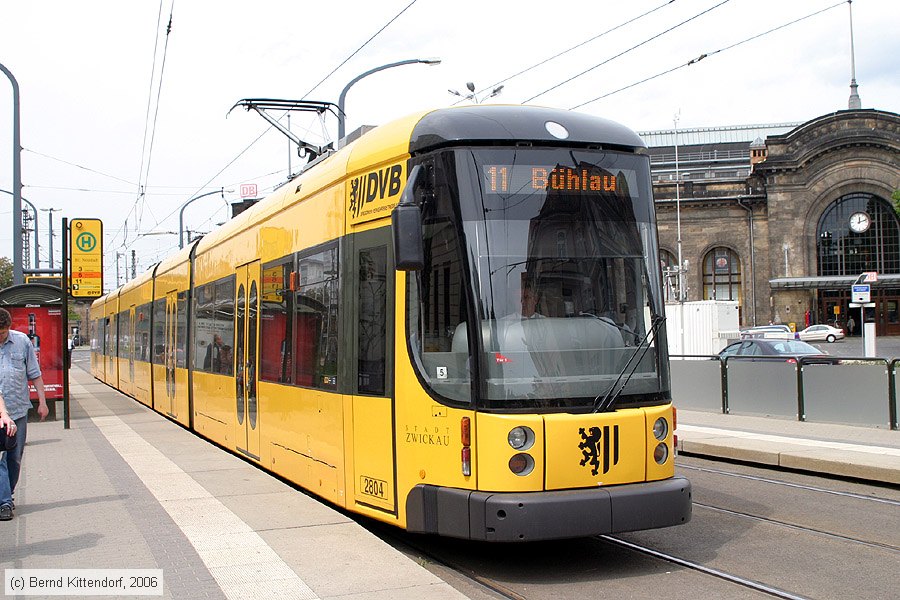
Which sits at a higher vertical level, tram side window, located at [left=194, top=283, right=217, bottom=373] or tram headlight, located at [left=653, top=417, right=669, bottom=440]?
tram side window, located at [left=194, top=283, right=217, bottom=373]

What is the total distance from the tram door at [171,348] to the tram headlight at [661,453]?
41.0 feet

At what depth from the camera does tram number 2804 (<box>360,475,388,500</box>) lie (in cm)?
758

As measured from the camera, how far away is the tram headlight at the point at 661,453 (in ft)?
23.2

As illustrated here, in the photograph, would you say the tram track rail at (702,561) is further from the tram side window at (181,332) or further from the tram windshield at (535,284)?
the tram side window at (181,332)

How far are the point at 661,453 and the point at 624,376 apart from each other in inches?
26.5

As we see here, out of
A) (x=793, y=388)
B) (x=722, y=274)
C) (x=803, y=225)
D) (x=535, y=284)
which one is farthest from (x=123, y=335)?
(x=803, y=225)

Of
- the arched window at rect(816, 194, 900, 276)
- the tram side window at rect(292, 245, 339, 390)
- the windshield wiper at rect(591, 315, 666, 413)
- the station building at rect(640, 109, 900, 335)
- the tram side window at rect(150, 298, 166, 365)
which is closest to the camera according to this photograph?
the windshield wiper at rect(591, 315, 666, 413)

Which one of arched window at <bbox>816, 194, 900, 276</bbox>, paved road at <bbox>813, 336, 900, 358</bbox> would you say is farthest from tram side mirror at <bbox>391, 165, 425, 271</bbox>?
arched window at <bbox>816, 194, 900, 276</bbox>

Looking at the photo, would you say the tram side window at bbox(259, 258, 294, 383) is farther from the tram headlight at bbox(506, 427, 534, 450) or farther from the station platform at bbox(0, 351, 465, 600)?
the tram headlight at bbox(506, 427, 534, 450)

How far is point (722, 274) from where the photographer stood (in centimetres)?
6775

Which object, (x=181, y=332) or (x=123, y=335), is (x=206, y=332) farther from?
(x=123, y=335)

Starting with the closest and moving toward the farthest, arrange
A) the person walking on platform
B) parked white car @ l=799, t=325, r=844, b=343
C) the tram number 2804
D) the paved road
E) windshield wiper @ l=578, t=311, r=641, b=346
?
windshield wiper @ l=578, t=311, r=641, b=346, the tram number 2804, the person walking on platform, the paved road, parked white car @ l=799, t=325, r=844, b=343

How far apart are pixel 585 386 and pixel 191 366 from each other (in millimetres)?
10659

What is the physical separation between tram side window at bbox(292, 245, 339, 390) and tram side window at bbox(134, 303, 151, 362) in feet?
45.3
